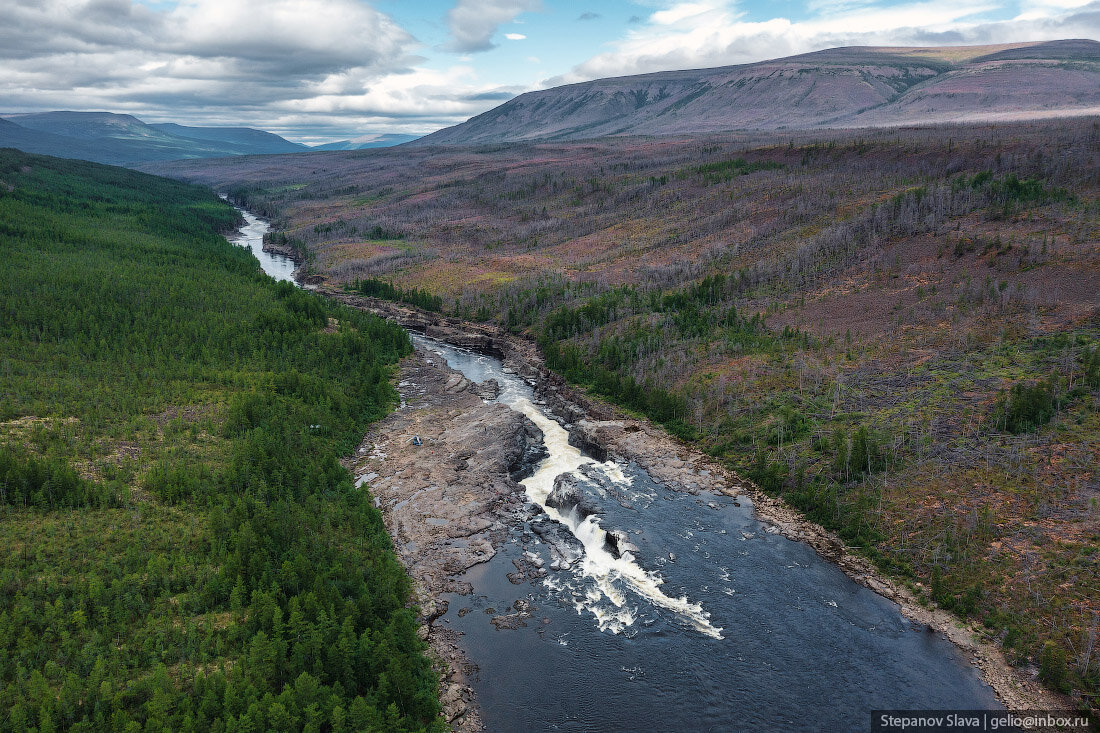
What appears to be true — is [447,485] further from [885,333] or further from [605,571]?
[885,333]

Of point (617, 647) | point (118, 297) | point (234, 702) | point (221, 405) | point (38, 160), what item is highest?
point (38, 160)

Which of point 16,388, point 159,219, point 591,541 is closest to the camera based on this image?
point 591,541

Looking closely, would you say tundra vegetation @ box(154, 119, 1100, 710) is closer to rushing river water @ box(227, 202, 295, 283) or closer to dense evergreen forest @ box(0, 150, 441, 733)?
rushing river water @ box(227, 202, 295, 283)

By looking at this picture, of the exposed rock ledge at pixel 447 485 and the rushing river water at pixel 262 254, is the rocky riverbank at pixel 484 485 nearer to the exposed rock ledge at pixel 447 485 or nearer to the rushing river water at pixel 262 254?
the exposed rock ledge at pixel 447 485

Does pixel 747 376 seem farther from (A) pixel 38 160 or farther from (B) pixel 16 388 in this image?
(A) pixel 38 160

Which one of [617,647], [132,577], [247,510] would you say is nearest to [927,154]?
[617,647]

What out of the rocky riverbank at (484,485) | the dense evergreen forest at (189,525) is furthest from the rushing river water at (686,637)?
the dense evergreen forest at (189,525)

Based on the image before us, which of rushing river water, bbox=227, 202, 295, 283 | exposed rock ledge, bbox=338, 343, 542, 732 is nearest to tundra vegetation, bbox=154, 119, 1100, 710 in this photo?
rushing river water, bbox=227, 202, 295, 283
